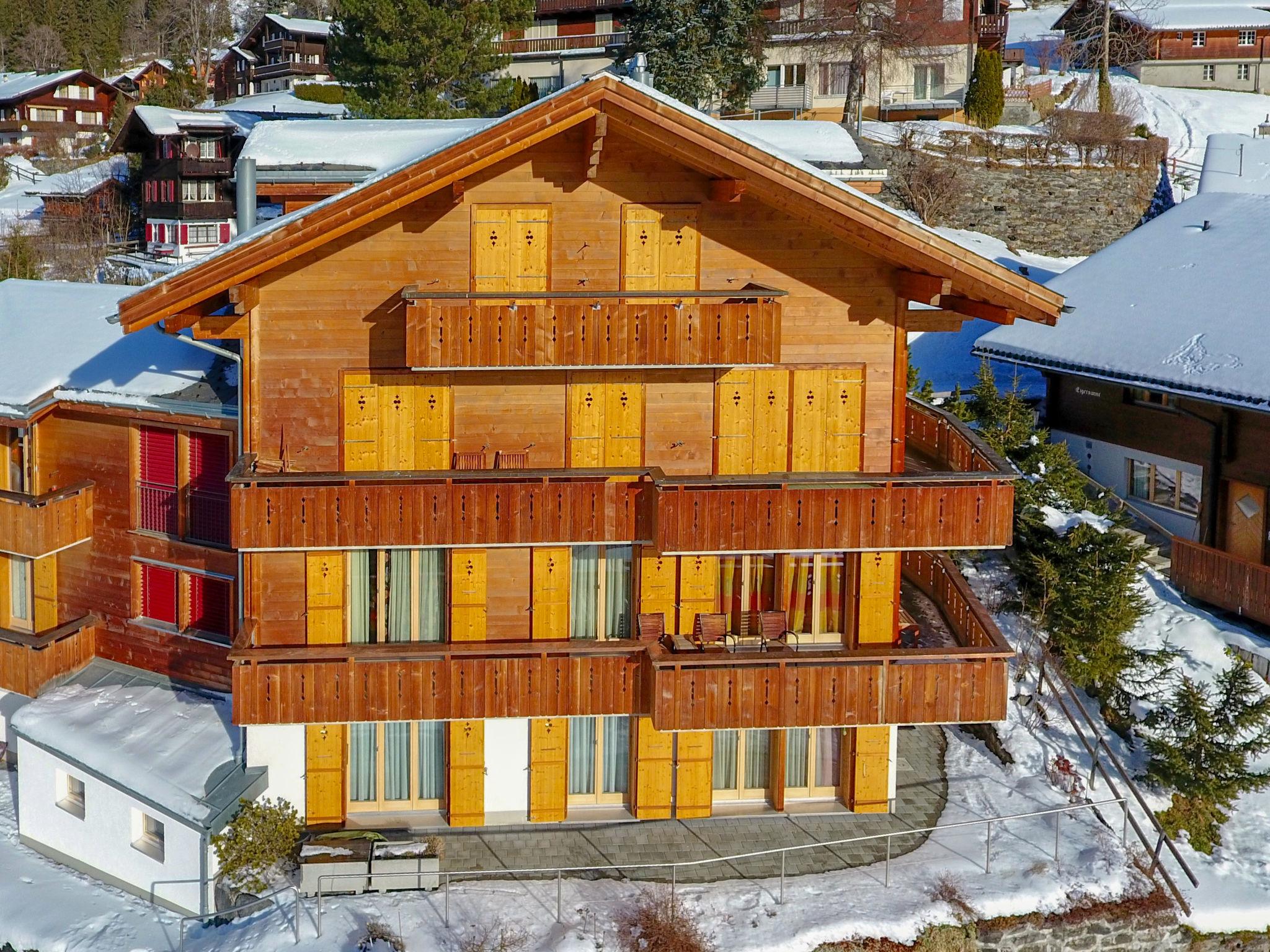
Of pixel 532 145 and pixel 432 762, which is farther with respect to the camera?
pixel 432 762

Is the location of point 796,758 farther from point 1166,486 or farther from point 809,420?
point 1166,486

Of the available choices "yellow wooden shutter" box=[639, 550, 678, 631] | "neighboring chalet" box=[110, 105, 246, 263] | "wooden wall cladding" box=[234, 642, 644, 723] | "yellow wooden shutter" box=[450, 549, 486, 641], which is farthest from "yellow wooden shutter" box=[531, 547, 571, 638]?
"neighboring chalet" box=[110, 105, 246, 263]

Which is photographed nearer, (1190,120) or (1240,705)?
(1240,705)

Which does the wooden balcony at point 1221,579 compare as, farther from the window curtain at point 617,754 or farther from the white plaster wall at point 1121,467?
the window curtain at point 617,754

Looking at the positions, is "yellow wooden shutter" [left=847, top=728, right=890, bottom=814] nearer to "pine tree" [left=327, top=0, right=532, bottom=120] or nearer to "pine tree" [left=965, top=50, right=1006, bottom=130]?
"pine tree" [left=327, top=0, right=532, bottom=120]

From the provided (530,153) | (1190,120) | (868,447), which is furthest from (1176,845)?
(1190,120)


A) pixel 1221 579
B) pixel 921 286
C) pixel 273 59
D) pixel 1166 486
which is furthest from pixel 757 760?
pixel 273 59

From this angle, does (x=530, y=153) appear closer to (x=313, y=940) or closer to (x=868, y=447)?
(x=868, y=447)
